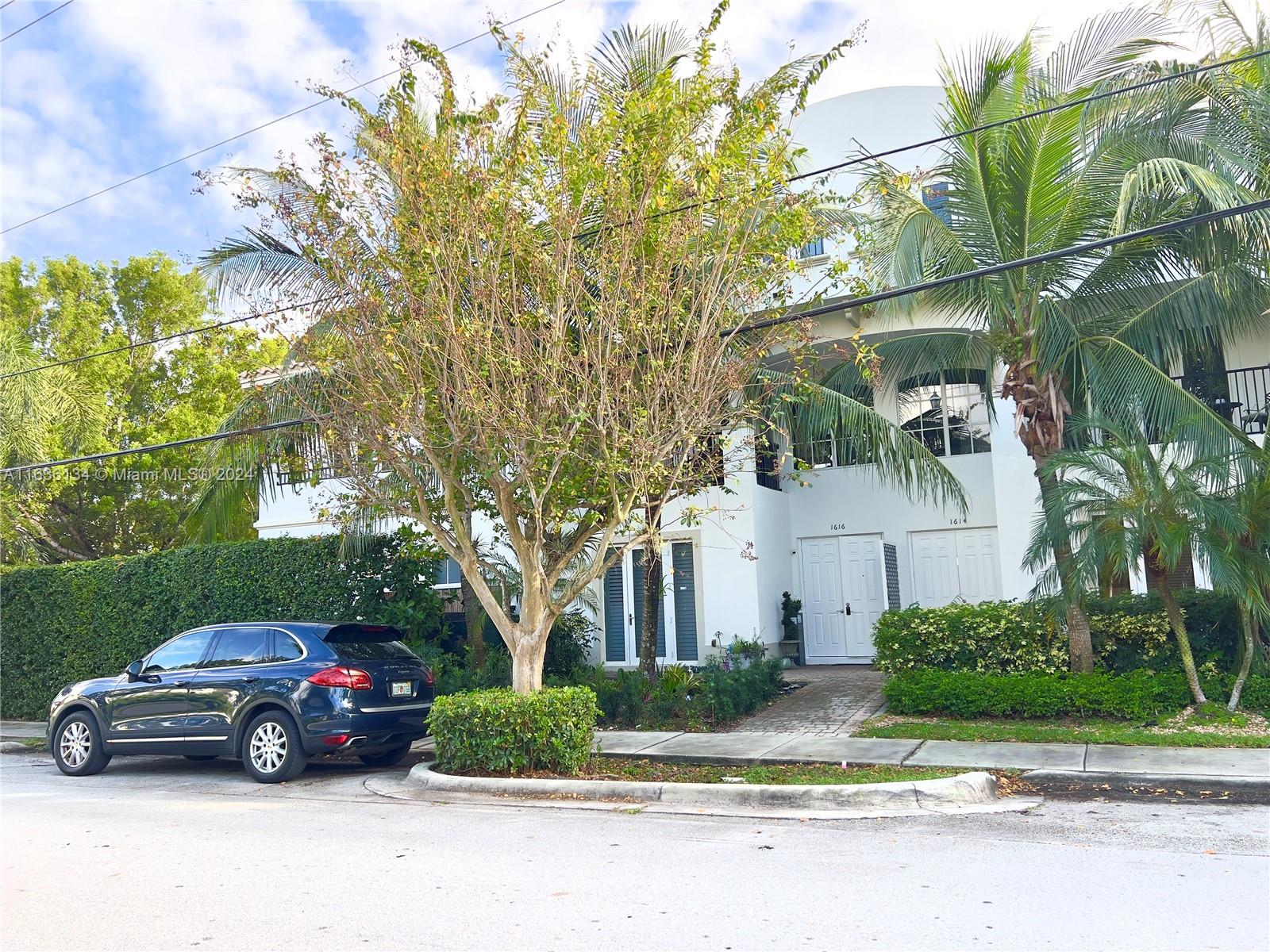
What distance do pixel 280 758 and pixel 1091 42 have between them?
11975 mm

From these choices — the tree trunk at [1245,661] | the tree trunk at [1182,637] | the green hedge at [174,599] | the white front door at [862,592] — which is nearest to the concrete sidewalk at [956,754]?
the tree trunk at [1245,661]

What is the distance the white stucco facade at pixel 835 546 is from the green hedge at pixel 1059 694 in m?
4.77

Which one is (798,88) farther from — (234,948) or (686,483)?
(234,948)

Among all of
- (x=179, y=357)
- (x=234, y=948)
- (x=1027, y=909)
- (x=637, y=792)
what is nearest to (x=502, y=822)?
(x=637, y=792)

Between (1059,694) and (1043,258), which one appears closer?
(1043,258)

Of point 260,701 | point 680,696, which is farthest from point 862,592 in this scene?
point 260,701

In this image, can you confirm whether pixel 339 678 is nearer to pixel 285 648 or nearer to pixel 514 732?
pixel 285 648

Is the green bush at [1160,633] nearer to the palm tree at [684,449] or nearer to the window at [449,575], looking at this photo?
the palm tree at [684,449]

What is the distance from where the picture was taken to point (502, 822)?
831 centimetres

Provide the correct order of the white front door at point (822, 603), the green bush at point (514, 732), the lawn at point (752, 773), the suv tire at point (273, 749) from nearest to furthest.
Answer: the lawn at point (752, 773) → the green bush at point (514, 732) → the suv tire at point (273, 749) → the white front door at point (822, 603)

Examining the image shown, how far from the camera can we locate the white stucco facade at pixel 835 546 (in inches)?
701

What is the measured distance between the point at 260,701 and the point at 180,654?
1622 millimetres

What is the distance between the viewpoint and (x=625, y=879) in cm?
621

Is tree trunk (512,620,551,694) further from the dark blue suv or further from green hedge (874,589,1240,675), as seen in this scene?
green hedge (874,589,1240,675)
